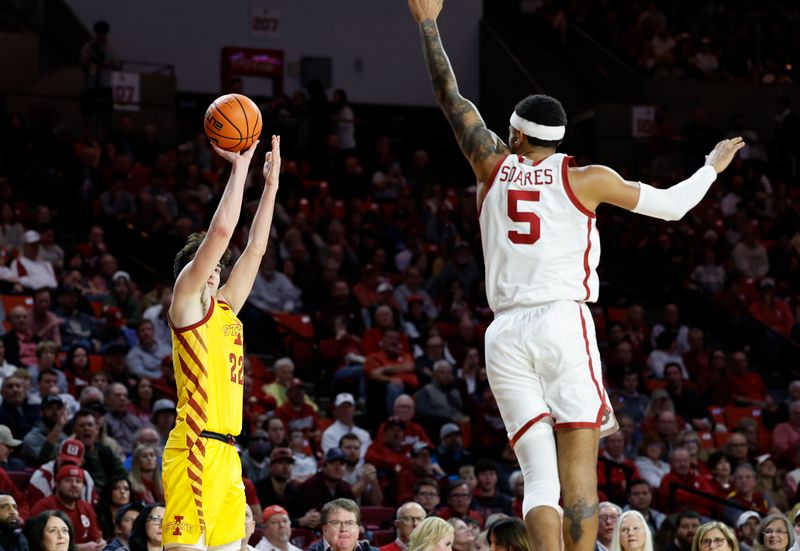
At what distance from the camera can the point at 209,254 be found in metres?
6.61

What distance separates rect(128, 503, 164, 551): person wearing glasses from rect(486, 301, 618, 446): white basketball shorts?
392 centimetres

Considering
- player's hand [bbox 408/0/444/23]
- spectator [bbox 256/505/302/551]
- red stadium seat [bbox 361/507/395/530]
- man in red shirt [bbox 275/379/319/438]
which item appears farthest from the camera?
man in red shirt [bbox 275/379/319/438]

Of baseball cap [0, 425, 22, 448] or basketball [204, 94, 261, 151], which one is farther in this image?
baseball cap [0, 425, 22, 448]

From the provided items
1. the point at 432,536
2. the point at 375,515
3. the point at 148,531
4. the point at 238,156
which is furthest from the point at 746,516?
the point at 238,156

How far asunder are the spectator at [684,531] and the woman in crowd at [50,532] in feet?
18.2

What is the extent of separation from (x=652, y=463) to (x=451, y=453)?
2461 millimetres

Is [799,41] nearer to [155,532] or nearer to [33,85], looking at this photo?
[33,85]

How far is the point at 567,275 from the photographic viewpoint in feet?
21.6

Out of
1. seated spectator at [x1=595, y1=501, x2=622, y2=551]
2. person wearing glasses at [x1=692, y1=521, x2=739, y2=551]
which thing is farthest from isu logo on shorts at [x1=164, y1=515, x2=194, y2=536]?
seated spectator at [x1=595, y1=501, x2=622, y2=551]

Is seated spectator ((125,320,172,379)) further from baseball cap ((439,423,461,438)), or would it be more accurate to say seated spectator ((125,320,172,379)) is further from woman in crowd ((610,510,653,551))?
woman in crowd ((610,510,653,551))

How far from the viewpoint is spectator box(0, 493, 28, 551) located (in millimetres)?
10016

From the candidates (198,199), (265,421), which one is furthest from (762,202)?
(265,421)

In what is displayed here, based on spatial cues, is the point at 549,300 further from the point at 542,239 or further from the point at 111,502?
the point at 111,502

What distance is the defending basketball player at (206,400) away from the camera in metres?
6.70
